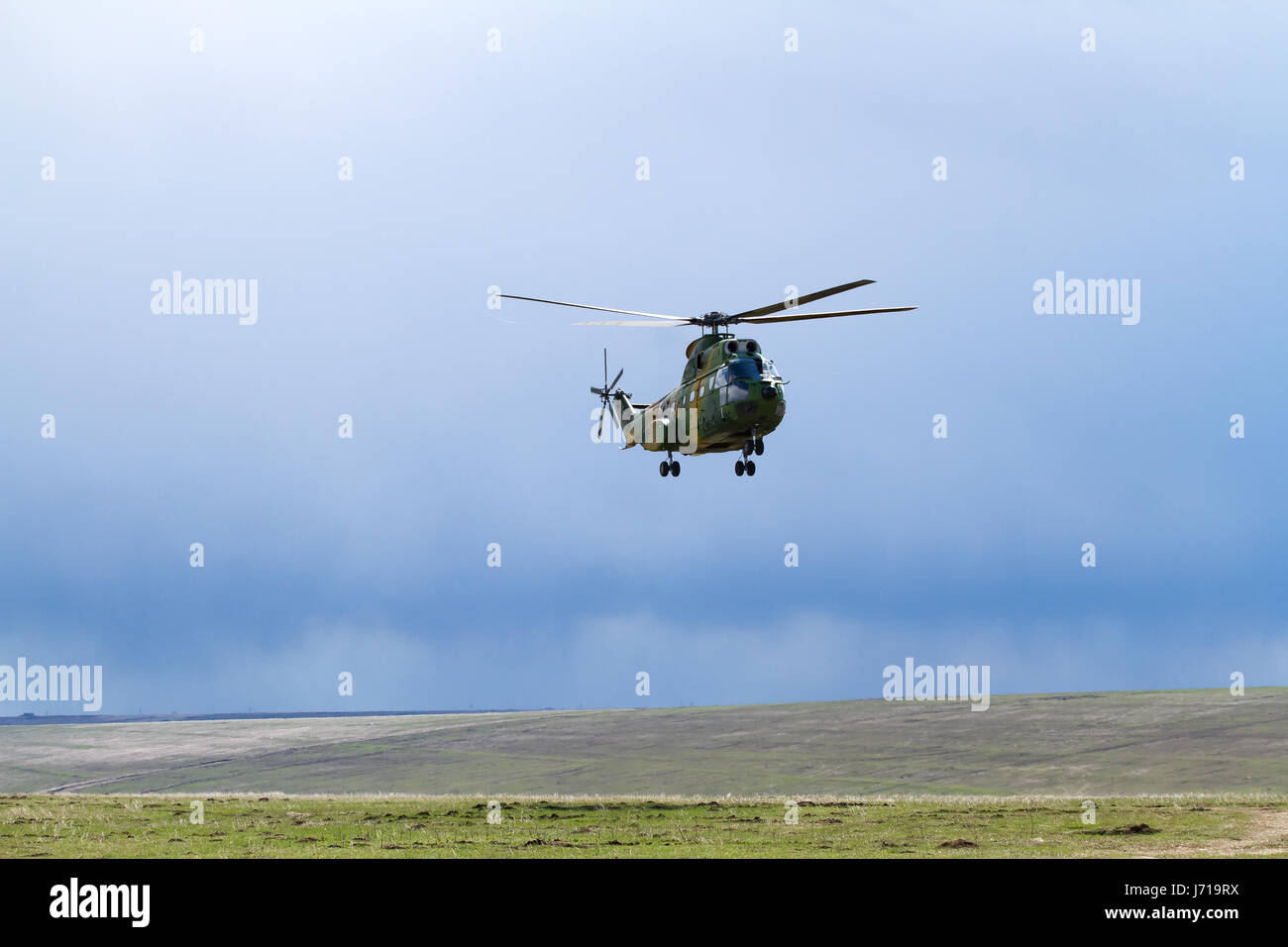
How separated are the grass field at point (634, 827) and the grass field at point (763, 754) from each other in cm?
5031

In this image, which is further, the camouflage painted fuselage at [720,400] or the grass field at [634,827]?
the camouflage painted fuselage at [720,400]

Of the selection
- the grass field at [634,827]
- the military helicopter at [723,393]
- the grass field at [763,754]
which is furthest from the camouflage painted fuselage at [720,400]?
the grass field at [763,754]

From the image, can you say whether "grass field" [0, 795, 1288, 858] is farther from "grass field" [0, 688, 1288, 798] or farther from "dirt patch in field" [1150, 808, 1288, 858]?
→ "grass field" [0, 688, 1288, 798]

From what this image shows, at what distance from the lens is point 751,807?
4988cm

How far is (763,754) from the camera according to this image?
465 ft

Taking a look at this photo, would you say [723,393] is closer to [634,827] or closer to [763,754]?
[634,827]

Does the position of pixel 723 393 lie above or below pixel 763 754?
above

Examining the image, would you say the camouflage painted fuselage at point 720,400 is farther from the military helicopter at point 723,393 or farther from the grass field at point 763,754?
the grass field at point 763,754

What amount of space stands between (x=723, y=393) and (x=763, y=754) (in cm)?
10394

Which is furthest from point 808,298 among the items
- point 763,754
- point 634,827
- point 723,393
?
point 763,754

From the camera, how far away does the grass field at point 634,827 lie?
38.8m
